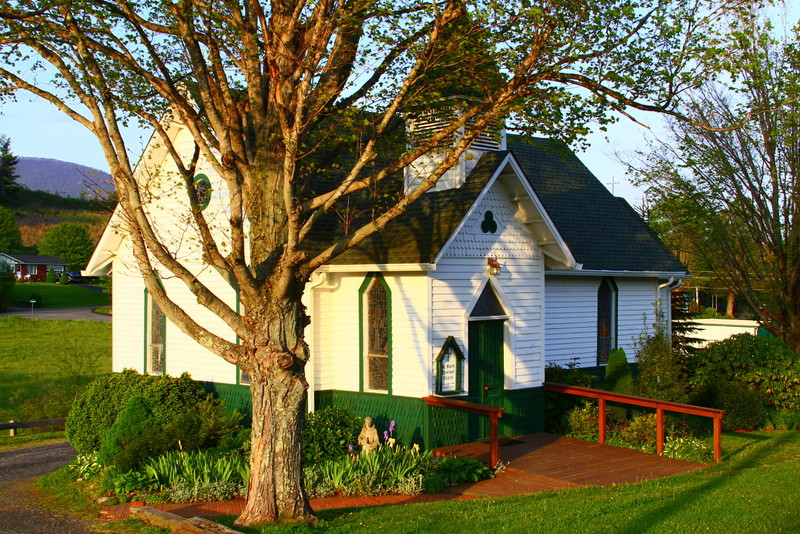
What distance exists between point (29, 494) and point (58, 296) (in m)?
60.9

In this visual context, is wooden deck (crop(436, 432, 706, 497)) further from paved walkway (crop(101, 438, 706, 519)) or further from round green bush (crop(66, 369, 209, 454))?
round green bush (crop(66, 369, 209, 454))

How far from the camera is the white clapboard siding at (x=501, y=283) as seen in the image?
47.3 ft

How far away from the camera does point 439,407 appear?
14062 millimetres

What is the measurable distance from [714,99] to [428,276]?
39.4 ft

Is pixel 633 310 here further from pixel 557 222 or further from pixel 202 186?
pixel 202 186

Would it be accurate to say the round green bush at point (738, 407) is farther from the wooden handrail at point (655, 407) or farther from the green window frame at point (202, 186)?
the green window frame at point (202, 186)

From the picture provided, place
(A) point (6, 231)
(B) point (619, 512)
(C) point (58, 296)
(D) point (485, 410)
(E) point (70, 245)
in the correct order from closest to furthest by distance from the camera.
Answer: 1. (B) point (619, 512)
2. (D) point (485, 410)
3. (C) point (58, 296)
4. (A) point (6, 231)
5. (E) point (70, 245)

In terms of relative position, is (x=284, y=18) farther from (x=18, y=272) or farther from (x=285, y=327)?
(x=18, y=272)

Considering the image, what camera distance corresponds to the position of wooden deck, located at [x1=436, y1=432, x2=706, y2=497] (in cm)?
1240

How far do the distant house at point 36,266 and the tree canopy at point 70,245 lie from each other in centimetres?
103

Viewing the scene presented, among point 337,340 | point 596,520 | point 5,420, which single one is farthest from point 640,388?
point 5,420

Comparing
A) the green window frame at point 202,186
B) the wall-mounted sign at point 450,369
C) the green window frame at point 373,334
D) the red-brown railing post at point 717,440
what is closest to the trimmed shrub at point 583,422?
the red-brown railing post at point 717,440

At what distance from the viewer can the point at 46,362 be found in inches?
1375

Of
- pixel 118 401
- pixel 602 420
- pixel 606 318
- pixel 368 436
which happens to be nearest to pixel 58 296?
pixel 118 401
